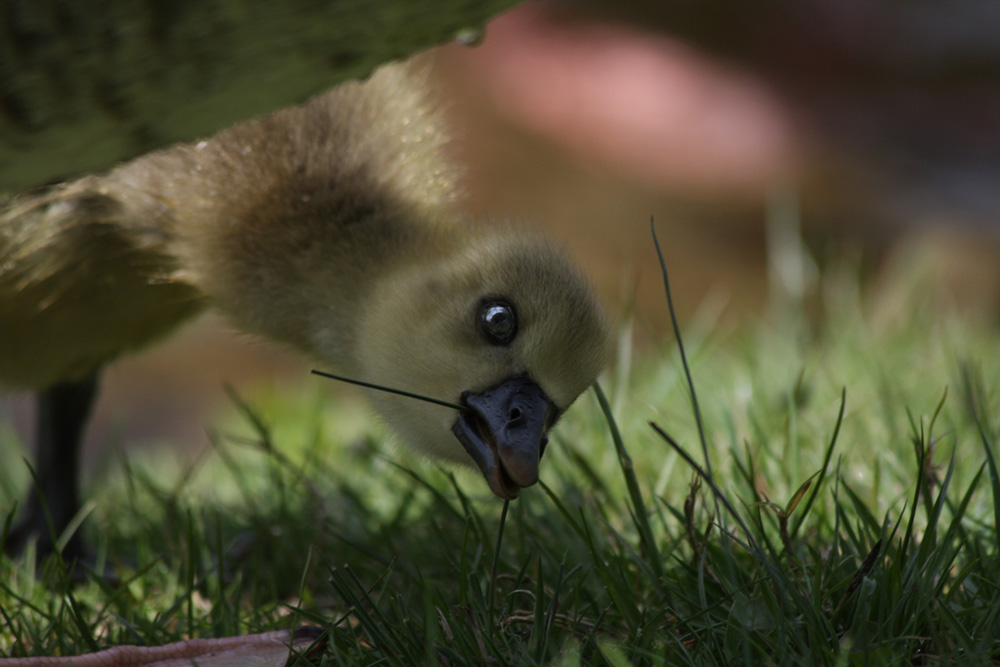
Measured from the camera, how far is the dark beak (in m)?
1.82

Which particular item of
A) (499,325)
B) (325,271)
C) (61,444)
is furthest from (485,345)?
(61,444)

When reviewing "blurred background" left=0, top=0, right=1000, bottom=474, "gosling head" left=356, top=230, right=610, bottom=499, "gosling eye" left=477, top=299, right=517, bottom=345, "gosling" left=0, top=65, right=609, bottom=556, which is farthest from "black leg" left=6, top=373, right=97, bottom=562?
"blurred background" left=0, top=0, right=1000, bottom=474

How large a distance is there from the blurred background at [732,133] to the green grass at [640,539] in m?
1.93

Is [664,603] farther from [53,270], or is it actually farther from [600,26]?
[600,26]

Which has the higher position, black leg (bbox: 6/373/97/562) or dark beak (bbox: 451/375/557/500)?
dark beak (bbox: 451/375/557/500)

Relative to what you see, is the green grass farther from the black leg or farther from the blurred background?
the blurred background

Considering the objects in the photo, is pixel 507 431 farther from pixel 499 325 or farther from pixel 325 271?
pixel 325 271

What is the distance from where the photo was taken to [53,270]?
227 centimetres

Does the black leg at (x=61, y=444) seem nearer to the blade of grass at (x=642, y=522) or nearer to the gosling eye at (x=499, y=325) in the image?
the gosling eye at (x=499, y=325)

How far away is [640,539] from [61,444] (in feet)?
5.97

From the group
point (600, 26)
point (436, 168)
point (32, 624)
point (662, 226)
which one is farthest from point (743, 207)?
point (32, 624)

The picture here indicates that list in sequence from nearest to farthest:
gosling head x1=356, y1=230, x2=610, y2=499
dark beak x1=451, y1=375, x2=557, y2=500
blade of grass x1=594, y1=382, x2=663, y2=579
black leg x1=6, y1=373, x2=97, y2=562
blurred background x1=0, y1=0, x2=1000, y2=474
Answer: blade of grass x1=594, y1=382, x2=663, y2=579
dark beak x1=451, y1=375, x2=557, y2=500
gosling head x1=356, y1=230, x2=610, y2=499
black leg x1=6, y1=373, x2=97, y2=562
blurred background x1=0, y1=0, x2=1000, y2=474

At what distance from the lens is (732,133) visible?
546cm

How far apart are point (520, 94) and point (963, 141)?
2.54 m
